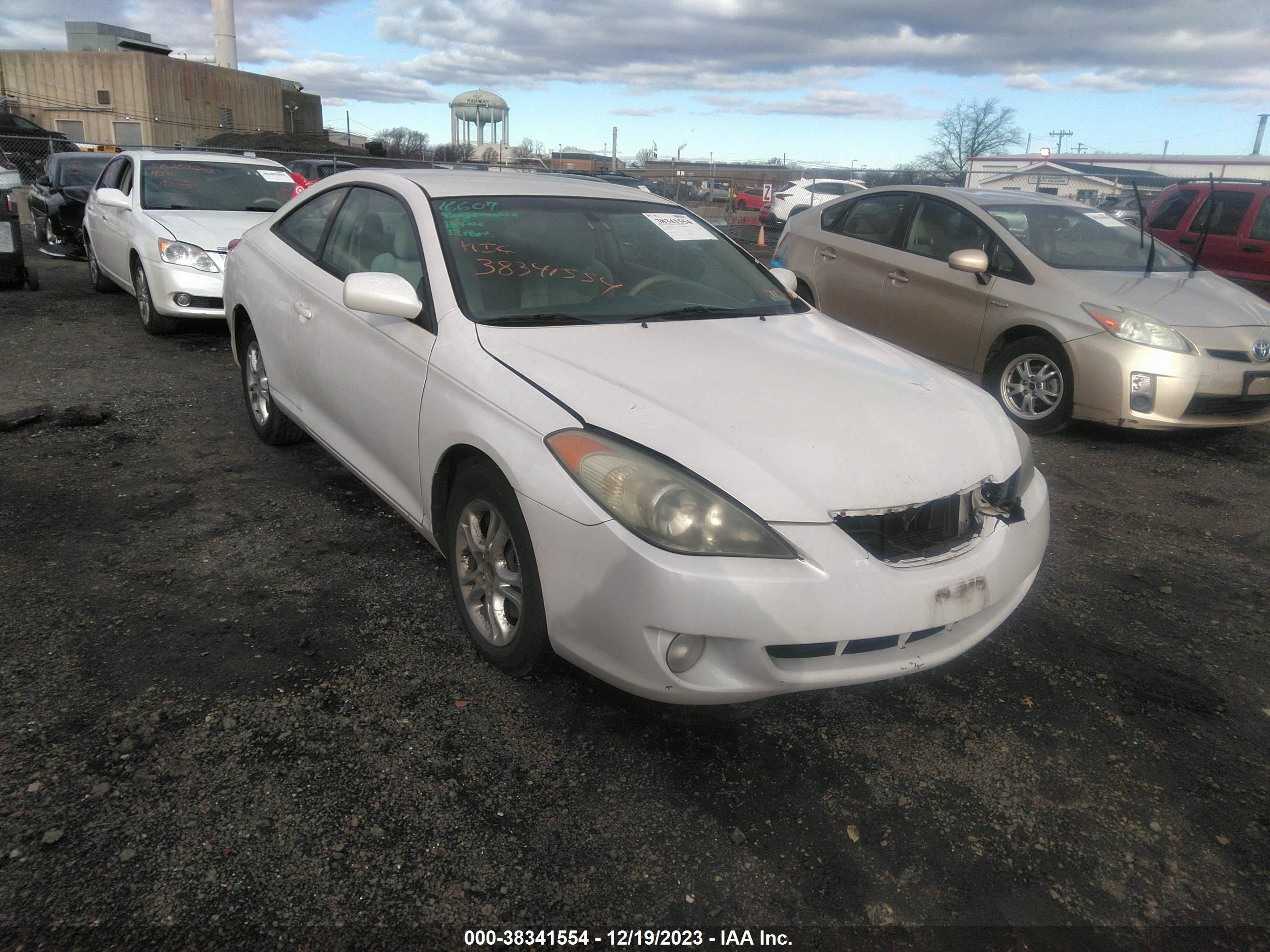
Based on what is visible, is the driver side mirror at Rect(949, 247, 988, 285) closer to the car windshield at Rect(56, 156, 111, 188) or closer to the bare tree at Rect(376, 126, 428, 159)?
the car windshield at Rect(56, 156, 111, 188)

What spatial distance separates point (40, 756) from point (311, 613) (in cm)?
97

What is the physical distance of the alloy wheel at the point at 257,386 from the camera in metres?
4.75

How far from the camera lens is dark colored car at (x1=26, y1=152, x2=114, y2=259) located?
488 inches

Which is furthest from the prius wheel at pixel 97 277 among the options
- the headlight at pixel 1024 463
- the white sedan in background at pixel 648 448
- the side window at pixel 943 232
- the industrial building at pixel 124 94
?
the industrial building at pixel 124 94

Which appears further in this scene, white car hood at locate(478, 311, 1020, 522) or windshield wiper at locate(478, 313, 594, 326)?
windshield wiper at locate(478, 313, 594, 326)

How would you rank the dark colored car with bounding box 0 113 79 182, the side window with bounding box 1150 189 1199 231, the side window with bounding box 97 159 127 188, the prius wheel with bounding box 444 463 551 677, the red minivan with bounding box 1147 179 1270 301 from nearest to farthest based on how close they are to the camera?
the prius wheel with bounding box 444 463 551 677
the side window with bounding box 97 159 127 188
the red minivan with bounding box 1147 179 1270 301
the side window with bounding box 1150 189 1199 231
the dark colored car with bounding box 0 113 79 182

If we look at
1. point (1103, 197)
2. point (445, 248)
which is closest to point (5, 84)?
point (1103, 197)

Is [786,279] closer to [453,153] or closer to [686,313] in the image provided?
[686,313]

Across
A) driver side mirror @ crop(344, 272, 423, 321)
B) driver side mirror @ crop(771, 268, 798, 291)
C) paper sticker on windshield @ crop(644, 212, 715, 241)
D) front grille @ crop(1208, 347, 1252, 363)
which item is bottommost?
front grille @ crop(1208, 347, 1252, 363)

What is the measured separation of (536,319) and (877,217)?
502 cm

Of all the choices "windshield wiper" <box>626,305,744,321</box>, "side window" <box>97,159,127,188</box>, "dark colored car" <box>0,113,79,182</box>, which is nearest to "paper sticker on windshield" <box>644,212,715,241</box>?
"windshield wiper" <box>626,305,744,321</box>

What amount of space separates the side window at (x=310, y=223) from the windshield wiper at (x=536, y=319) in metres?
1.51

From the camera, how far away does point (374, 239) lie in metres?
3.68

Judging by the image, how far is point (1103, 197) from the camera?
588 inches
